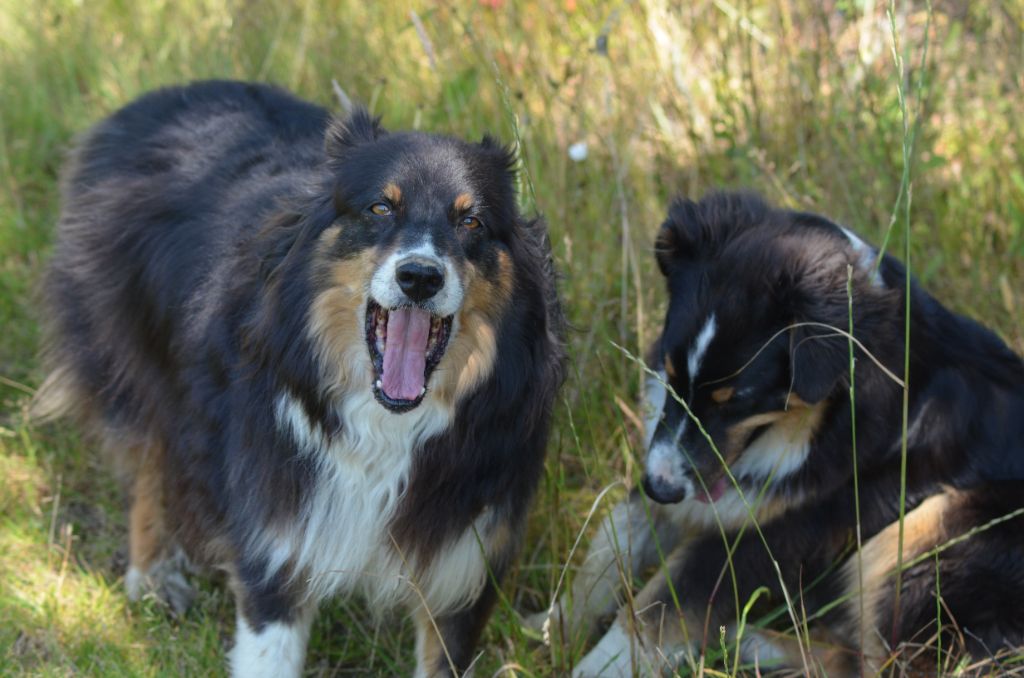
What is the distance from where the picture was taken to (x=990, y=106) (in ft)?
17.1

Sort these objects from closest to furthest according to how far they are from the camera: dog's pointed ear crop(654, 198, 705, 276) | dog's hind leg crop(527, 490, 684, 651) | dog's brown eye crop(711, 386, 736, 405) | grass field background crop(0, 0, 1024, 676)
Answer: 1. dog's brown eye crop(711, 386, 736, 405)
2. dog's pointed ear crop(654, 198, 705, 276)
3. dog's hind leg crop(527, 490, 684, 651)
4. grass field background crop(0, 0, 1024, 676)

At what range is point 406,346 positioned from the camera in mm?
2895

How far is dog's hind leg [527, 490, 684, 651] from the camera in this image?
11.7 feet

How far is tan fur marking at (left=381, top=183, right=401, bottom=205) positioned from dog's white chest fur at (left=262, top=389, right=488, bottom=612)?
1.67 feet

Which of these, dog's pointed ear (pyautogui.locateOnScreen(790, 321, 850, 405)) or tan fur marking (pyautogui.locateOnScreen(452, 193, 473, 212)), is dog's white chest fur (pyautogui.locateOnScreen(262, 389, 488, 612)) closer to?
tan fur marking (pyautogui.locateOnScreen(452, 193, 473, 212))

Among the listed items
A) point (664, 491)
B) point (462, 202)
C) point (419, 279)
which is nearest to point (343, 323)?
point (419, 279)

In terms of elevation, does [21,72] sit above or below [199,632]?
above

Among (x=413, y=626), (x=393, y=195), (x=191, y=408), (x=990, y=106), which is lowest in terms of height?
(x=413, y=626)

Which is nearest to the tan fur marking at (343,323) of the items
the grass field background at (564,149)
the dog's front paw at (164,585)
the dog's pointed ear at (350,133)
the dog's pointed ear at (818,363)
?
the dog's pointed ear at (350,133)

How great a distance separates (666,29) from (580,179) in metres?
0.88

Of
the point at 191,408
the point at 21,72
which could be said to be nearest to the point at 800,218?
the point at 191,408

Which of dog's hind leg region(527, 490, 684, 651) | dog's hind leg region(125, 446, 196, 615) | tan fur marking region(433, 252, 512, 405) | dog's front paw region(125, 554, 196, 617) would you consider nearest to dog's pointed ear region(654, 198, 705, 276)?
tan fur marking region(433, 252, 512, 405)

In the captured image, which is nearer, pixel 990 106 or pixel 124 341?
pixel 124 341

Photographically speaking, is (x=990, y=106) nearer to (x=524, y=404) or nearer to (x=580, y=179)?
(x=580, y=179)
